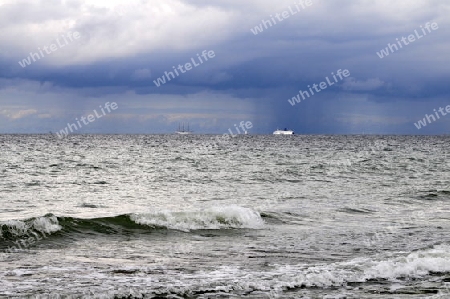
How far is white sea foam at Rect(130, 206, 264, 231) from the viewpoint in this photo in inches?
824

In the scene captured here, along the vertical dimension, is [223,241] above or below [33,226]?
below

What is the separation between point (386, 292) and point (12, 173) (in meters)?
36.8

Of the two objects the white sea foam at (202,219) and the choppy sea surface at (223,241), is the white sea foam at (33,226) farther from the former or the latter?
the white sea foam at (202,219)

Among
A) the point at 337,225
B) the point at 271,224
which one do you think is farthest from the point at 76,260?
the point at 337,225

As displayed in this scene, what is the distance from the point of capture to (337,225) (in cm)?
2116

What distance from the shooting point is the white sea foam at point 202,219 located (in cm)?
2094

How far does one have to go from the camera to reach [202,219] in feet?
70.9

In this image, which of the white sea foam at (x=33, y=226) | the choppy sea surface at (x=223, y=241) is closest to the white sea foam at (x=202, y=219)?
the choppy sea surface at (x=223, y=241)

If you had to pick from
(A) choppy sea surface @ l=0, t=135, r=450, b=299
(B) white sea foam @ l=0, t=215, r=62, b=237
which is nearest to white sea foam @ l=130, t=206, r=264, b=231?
(A) choppy sea surface @ l=0, t=135, r=450, b=299

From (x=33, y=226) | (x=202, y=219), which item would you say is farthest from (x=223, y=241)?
(x=33, y=226)

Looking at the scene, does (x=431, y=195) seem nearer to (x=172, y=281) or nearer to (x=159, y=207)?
(x=159, y=207)

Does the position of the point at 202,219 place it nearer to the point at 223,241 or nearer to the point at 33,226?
the point at 223,241

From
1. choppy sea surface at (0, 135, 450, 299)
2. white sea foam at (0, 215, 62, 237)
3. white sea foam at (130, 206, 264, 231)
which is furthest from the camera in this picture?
white sea foam at (130, 206, 264, 231)

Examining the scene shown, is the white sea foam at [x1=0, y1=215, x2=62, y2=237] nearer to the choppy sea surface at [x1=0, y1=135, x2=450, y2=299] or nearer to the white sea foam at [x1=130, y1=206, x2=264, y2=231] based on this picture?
the choppy sea surface at [x1=0, y1=135, x2=450, y2=299]
